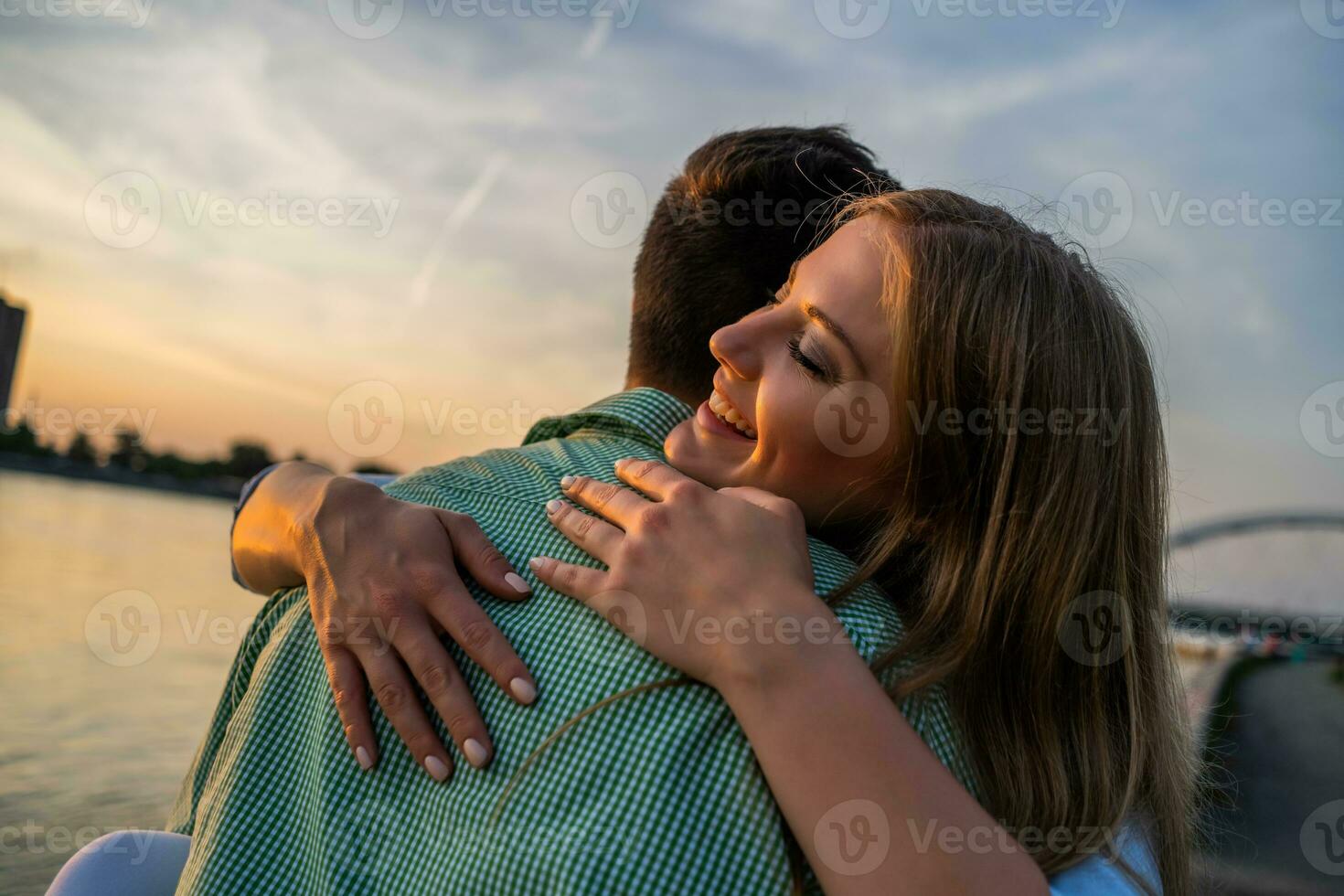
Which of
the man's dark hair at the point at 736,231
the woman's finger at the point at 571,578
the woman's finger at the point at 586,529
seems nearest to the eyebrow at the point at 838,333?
the woman's finger at the point at 586,529

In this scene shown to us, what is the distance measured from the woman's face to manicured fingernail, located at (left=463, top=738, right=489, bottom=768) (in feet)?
2.59

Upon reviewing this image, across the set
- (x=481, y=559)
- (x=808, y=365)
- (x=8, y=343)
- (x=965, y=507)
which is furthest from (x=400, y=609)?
(x=8, y=343)

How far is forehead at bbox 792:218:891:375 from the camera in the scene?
1.82 m

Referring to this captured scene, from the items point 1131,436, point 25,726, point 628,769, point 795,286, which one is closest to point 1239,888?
point 1131,436

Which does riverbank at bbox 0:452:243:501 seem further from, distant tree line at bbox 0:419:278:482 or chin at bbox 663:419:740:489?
chin at bbox 663:419:740:489

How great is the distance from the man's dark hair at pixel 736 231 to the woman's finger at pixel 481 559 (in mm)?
1602

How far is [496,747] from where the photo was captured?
1.37 m

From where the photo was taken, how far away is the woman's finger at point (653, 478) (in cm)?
163

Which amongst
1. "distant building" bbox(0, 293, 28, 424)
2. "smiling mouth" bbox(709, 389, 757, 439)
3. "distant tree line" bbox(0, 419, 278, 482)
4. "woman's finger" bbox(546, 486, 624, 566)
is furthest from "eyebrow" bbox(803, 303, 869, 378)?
"distant tree line" bbox(0, 419, 278, 482)

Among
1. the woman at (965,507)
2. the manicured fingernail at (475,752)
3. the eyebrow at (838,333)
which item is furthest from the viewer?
the eyebrow at (838,333)

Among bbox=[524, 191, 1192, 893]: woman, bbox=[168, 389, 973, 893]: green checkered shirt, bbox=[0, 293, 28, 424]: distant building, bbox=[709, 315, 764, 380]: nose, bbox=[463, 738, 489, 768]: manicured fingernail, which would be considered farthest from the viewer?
bbox=[0, 293, 28, 424]: distant building

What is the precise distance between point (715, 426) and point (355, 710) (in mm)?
910

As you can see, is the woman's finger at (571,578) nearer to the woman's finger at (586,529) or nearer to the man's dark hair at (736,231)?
the woman's finger at (586,529)

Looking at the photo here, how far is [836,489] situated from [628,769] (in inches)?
34.6
